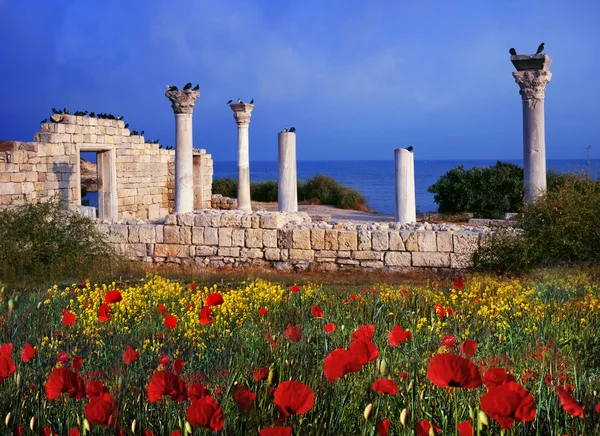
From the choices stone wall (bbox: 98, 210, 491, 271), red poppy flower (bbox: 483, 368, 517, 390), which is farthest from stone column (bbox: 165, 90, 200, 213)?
red poppy flower (bbox: 483, 368, 517, 390)

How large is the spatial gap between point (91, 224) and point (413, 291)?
282 inches

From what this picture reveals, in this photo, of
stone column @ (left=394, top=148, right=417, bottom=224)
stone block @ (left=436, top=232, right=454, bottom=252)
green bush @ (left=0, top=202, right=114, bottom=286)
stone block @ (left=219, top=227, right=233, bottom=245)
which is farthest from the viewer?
stone column @ (left=394, top=148, right=417, bottom=224)

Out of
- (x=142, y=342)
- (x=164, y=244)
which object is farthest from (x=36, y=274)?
(x=142, y=342)

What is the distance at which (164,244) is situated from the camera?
1526 centimetres

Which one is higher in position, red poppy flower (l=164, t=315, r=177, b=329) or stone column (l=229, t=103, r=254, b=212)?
stone column (l=229, t=103, r=254, b=212)

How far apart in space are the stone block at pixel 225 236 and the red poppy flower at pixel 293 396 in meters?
12.6

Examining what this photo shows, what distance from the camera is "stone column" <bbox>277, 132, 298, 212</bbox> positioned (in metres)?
18.4

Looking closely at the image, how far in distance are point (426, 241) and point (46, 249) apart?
6.65 meters

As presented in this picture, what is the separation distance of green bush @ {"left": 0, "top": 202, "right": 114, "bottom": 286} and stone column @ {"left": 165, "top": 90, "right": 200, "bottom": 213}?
4688 millimetres

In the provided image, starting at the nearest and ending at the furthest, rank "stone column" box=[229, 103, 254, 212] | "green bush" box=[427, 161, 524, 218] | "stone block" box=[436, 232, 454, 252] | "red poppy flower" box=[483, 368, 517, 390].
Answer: "red poppy flower" box=[483, 368, 517, 390] → "stone block" box=[436, 232, 454, 252] → "stone column" box=[229, 103, 254, 212] → "green bush" box=[427, 161, 524, 218]

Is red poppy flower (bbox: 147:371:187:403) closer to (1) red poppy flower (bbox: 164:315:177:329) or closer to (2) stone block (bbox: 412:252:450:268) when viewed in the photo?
(1) red poppy flower (bbox: 164:315:177:329)

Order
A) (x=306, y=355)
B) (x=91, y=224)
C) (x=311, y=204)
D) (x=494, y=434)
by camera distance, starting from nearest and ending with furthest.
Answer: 1. (x=494, y=434)
2. (x=306, y=355)
3. (x=91, y=224)
4. (x=311, y=204)

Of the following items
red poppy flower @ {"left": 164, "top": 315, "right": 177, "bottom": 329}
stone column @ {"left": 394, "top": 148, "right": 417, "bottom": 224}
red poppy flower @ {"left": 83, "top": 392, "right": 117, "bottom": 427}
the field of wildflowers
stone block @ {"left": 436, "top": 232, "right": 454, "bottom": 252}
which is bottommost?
the field of wildflowers

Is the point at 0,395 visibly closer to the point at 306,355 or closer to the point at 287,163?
the point at 306,355
